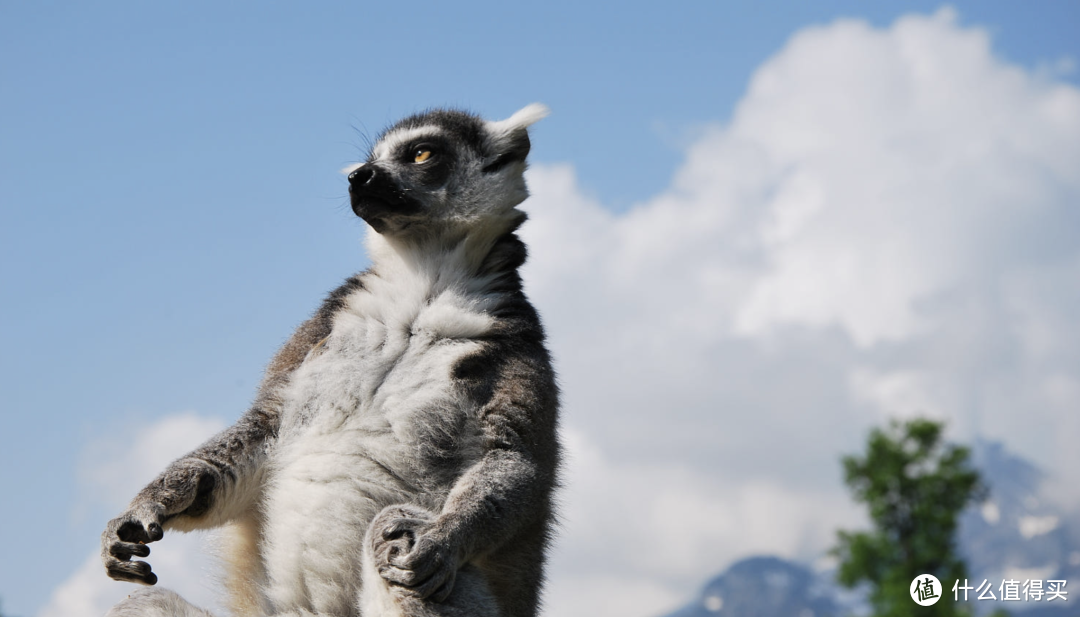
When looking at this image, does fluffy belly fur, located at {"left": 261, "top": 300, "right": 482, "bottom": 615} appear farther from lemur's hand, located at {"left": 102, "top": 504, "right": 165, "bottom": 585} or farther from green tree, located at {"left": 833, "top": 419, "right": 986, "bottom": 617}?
green tree, located at {"left": 833, "top": 419, "right": 986, "bottom": 617}

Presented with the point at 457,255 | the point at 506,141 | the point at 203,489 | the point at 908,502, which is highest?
the point at 908,502

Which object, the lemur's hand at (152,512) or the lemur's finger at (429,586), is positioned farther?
the lemur's hand at (152,512)

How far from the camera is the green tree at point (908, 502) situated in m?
33.5

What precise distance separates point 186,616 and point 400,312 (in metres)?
1.77

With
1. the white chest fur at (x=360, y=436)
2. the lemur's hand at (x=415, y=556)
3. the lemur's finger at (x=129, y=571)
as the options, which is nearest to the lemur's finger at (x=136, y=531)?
the lemur's finger at (x=129, y=571)

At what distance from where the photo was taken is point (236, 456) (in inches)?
183

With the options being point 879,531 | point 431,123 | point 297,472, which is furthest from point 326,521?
point 879,531

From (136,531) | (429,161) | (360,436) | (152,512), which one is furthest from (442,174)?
(136,531)

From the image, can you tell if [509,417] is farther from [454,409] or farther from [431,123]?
[431,123]

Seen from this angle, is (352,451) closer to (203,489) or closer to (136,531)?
(203,489)

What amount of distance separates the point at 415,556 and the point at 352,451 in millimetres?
762

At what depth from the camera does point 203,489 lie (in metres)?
4.54

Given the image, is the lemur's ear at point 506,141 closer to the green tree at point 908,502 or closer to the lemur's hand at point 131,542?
the lemur's hand at point 131,542

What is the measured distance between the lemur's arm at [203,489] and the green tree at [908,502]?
31973mm
